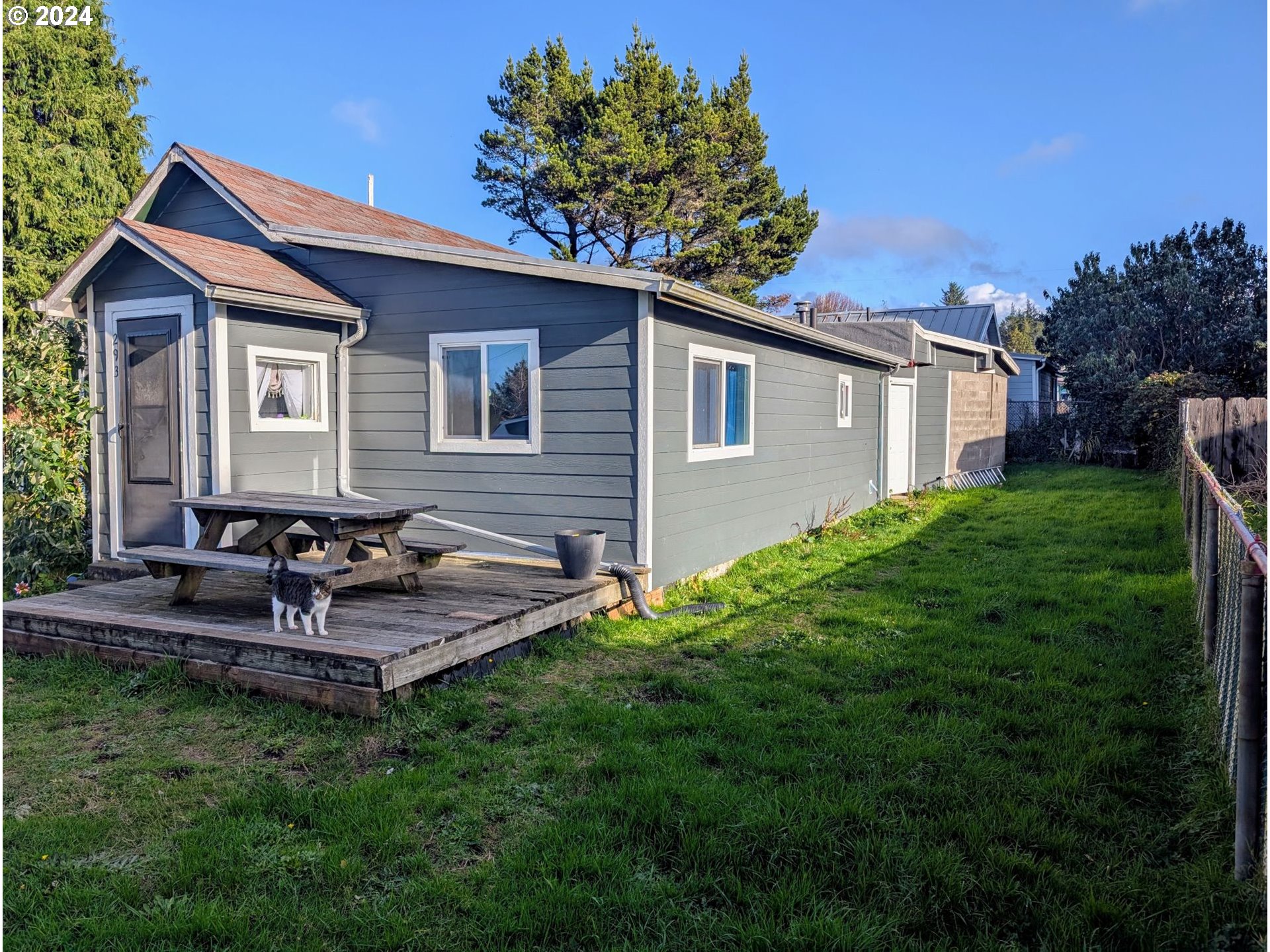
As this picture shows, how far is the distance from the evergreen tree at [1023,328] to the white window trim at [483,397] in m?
52.2

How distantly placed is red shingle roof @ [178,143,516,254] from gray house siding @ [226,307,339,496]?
42.0 inches

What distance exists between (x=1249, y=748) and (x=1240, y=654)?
1.05ft

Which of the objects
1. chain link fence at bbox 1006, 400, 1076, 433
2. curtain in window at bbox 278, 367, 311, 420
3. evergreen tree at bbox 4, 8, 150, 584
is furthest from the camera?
chain link fence at bbox 1006, 400, 1076, 433

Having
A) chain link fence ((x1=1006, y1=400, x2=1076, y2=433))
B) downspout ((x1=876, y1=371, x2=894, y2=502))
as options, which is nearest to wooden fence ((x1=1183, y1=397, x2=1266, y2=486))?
downspout ((x1=876, y1=371, x2=894, y2=502))

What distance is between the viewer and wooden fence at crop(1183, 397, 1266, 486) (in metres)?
13.1

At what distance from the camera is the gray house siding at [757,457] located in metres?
6.87

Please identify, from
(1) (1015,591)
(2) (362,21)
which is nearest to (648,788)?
(1) (1015,591)

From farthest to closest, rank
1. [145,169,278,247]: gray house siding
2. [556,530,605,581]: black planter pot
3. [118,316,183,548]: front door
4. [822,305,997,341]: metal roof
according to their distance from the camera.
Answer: [822,305,997,341]: metal roof
[145,169,278,247]: gray house siding
[118,316,183,548]: front door
[556,530,605,581]: black planter pot

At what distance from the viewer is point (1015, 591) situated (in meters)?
6.86

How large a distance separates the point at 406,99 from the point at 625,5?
6.82 m

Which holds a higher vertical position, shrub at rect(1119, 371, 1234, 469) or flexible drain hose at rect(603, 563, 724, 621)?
shrub at rect(1119, 371, 1234, 469)

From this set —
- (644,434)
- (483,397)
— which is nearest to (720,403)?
(644,434)

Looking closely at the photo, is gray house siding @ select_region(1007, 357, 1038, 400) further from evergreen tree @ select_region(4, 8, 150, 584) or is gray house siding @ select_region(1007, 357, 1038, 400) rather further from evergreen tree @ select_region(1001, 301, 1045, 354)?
evergreen tree @ select_region(4, 8, 150, 584)

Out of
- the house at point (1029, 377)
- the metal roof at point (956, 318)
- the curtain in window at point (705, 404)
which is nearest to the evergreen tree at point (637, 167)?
the metal roof at point (956, 318)
